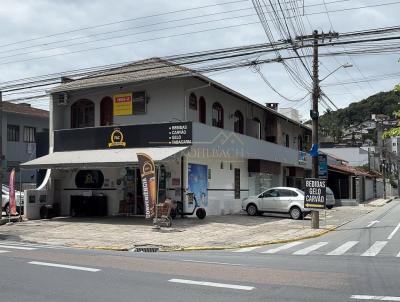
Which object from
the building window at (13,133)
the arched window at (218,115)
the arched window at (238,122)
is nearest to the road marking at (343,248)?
the arched window at (218,115)

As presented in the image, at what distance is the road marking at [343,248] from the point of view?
15.0 meters

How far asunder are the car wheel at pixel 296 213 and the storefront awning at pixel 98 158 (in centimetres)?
768

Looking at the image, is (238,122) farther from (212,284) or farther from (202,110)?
(212,284)

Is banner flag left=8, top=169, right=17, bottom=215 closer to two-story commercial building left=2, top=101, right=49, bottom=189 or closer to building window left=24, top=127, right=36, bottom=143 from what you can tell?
two-story commercial building left=2, top=101, right=49, bottom=189

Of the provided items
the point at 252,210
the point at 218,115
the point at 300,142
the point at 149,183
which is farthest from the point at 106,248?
the point at 300,142

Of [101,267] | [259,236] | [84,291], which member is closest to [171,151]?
[259,236]

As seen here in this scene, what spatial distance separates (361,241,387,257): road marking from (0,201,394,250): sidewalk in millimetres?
3195

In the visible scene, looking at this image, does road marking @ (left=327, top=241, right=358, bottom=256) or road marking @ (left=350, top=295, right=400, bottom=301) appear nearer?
road marking @ (left=350, top=295, right=400, bottom=301)

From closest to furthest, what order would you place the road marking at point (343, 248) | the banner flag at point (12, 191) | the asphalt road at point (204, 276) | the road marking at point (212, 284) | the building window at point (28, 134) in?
the asphalt road at point (204, 276) → the road marking at point (212, 284) → the road marking at point (343, 248) → the banner flag at point (12, 191) → the building window at point (28, 134)

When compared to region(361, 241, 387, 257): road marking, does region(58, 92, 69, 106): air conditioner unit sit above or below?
above

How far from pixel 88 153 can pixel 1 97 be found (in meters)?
4.72

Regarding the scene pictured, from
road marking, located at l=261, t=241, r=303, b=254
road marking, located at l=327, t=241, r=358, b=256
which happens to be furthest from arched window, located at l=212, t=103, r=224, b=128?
road marking, located at l=327, t=241, r=358, b=256

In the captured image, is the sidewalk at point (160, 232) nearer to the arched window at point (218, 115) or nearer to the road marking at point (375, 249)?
the road marking at point (375, 249)

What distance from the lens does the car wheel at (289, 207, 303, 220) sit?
27609mm
